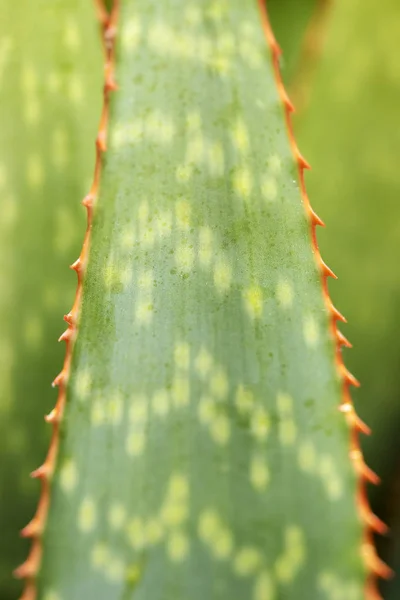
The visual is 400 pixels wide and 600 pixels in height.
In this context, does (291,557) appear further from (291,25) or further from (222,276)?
(291,25)

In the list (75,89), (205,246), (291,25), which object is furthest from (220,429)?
(291,25)

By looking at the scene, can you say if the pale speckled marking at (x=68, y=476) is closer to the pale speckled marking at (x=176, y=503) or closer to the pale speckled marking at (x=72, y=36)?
the pale speckled marking at (x=176, y=503)

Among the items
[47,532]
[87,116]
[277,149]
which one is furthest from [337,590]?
[87,116]

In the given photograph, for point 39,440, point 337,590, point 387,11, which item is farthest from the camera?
point 387,11

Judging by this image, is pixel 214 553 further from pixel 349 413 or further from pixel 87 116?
pixel 87 116

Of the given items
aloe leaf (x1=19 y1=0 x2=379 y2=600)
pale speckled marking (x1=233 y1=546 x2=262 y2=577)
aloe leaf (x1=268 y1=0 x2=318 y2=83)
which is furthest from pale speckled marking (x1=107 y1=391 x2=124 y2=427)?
aloe leaf (x1=268 y1=0 x2=318 y2=83)
